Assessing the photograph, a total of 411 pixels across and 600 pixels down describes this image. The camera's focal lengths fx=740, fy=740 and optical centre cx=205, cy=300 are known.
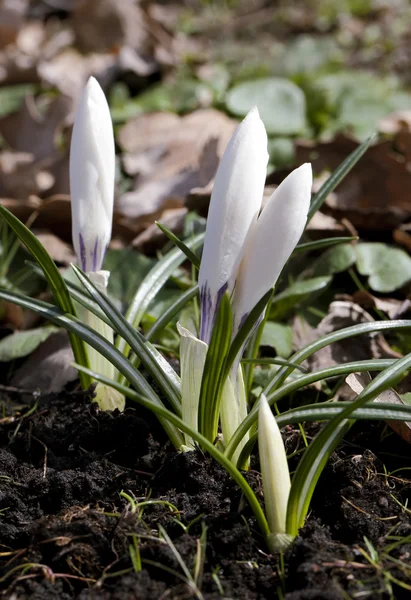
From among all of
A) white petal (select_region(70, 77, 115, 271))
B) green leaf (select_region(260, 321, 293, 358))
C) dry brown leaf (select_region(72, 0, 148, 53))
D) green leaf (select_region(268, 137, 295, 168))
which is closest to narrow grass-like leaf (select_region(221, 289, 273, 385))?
white petal (select_region(70, 77, 115, 271))

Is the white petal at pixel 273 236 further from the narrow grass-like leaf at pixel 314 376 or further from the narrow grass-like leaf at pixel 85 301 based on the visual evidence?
the narrow grass-like leaf at pixel 85 301

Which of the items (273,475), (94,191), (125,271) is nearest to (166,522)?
(273,475)

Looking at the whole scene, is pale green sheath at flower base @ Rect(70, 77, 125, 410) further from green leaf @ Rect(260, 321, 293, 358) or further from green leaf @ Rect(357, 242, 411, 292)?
green leaf @ Rect(357, 242, 411, 292)

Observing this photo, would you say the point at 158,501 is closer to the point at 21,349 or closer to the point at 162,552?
the point at 162,552

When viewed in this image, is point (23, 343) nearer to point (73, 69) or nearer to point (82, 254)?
point (82, 254)

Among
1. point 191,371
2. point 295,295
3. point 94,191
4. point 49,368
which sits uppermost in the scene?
point 94,191

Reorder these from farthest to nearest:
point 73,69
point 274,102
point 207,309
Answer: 1. point 73,69
2. point 274,102
3. point 207,309

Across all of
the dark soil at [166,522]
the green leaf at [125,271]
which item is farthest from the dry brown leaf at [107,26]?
the dark soil at [166,522]

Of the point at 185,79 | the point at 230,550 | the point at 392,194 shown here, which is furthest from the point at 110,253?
the point at 185,79
